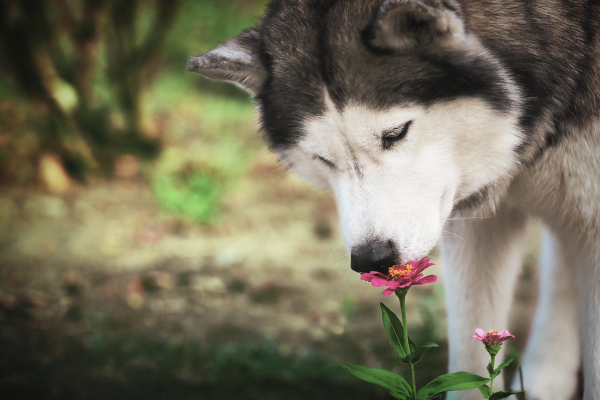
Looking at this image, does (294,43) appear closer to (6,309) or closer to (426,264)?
(426,264)

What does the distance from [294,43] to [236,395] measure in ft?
5.97

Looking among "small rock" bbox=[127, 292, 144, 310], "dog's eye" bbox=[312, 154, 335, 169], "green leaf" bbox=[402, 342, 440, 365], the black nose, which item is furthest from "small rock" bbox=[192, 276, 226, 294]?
"green leaf" bbox=[402, 342, 440, 365]

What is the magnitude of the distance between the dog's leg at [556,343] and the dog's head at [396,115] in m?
1.18

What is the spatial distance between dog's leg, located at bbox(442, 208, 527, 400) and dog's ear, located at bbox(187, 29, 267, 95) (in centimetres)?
107

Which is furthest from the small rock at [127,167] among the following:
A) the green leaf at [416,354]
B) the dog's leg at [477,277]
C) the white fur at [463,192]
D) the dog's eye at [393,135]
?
the green leaf at [416,354]

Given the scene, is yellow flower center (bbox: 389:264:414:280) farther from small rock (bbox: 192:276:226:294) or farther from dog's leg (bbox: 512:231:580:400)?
small rock (bbox: 192:276:226:294)

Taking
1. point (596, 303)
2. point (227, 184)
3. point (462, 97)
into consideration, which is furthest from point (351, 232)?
point (227, 184)

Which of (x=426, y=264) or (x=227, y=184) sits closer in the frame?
(x=426, y=264)

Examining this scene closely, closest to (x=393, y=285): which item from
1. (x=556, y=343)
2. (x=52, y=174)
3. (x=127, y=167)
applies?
(x=556, y=343)

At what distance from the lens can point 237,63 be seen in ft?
6.56

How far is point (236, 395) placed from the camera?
9.23ft

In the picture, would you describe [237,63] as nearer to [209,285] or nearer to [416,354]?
[416,354]

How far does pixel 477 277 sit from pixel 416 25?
1.20 m

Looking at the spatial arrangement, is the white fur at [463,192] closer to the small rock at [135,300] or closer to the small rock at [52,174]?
the small rock at [135,300]
